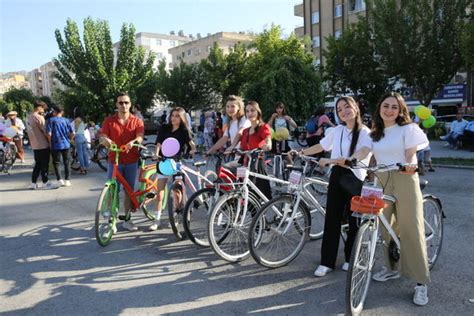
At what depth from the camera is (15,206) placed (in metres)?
7.60

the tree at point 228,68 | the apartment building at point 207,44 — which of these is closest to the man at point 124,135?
the tree at point 228,68

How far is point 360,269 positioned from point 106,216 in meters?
3.23

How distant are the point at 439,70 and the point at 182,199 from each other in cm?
1963

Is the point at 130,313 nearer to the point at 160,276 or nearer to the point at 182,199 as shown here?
the point at 160,276

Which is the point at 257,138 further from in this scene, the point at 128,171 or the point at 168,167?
the point at 128,171

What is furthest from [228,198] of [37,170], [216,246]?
[37,170]

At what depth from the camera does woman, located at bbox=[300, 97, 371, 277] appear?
391cm

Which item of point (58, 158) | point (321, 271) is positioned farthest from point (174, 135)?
point (58, 158)

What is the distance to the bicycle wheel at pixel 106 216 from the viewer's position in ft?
16.5

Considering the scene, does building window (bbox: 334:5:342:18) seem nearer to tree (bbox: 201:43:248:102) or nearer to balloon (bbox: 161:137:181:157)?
tree (bbox: 201:43:248:102)

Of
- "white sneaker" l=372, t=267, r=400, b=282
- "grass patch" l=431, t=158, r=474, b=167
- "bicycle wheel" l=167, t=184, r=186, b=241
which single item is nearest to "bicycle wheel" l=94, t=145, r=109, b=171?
"bicycle wheel" l=167, t=184, r=186, b=241

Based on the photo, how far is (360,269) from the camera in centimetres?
319

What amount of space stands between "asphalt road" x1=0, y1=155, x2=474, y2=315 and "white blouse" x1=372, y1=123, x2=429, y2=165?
3.90 ft

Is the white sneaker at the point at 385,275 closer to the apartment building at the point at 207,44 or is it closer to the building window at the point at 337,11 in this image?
the building window at the point at 337,11
